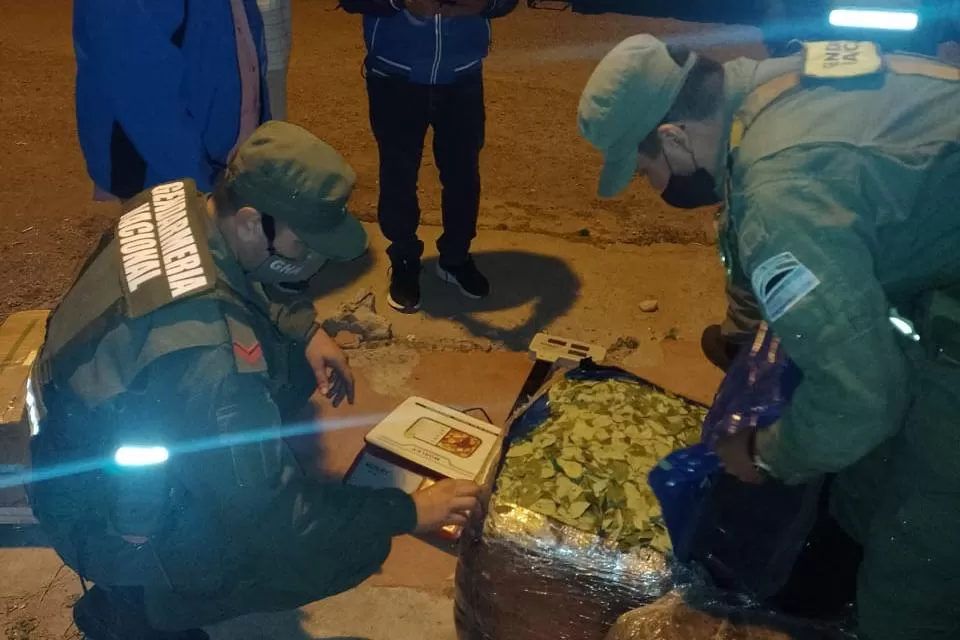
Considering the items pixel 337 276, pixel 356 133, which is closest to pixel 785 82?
pixel 337 276

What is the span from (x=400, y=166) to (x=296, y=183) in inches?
53.7

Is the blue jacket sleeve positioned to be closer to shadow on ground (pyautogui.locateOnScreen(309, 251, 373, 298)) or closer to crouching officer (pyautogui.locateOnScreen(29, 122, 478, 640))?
crouching officer (pyautogui.locateOnScreen(29, 122, 478, 640))

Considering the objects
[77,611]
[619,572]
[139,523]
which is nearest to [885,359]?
[619,572]

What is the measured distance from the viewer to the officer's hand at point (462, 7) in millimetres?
2602

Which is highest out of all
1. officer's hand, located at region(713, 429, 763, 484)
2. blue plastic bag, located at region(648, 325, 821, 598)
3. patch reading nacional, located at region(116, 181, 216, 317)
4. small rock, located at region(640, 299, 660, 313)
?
patch reading nacional, located at region(116, 181, 216, 317)

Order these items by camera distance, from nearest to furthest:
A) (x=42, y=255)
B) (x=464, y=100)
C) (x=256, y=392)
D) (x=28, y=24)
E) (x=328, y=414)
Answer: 1. (x=256, y=392)
2. (x=328, y=414)
3. (x=464, y=100)
4. (x=42, y=255)
5. (x=28, y=24)

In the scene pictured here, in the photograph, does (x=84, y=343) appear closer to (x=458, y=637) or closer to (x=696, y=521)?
(x=458, y=637)

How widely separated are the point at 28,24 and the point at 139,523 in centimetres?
529

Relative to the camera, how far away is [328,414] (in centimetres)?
265

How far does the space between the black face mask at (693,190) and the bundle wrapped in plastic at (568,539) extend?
1.91 feet

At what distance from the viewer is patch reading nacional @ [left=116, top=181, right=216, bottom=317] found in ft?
5.00

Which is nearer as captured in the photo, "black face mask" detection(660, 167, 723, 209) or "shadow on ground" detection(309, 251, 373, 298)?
"black face mask" detection(660, 167, 723, 209)

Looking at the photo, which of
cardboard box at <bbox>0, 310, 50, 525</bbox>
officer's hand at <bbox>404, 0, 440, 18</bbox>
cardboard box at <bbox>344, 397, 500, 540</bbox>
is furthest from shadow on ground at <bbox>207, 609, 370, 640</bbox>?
officer's hand at <bbox>404, 0, 440, 18</bbox>

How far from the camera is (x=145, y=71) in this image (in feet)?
6.80
